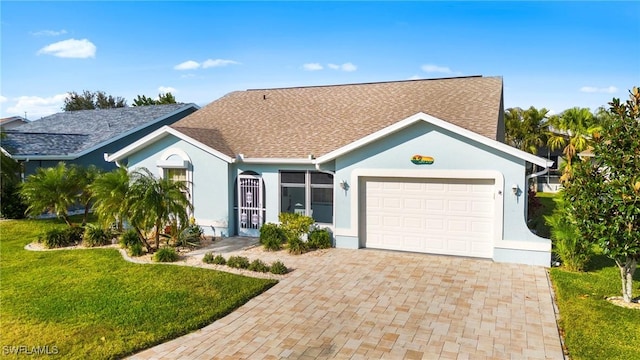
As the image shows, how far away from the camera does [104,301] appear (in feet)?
32.4

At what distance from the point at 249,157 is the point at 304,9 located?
6825mm

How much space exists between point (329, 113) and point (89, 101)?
6649 cm

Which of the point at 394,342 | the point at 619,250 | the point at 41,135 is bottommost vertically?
the point at 394,342

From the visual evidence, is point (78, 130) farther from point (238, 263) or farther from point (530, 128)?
point (530, 128)

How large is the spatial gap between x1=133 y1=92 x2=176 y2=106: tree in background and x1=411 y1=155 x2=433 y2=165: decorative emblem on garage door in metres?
49.6

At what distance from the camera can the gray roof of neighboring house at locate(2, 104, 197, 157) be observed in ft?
75.3

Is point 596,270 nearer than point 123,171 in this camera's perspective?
Yes

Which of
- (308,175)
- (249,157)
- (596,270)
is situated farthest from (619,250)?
(249,157)

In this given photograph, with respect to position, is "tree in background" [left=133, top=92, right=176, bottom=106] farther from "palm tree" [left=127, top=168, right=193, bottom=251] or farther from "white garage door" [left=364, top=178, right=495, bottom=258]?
"white garage door" [left=364, top=178, right=495, bottom=258]

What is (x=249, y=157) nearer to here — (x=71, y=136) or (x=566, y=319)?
(x=566, y=319)

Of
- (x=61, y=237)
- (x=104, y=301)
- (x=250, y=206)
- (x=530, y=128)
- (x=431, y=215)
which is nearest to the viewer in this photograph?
(x=104, y=301)

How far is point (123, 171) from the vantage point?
14625 mm

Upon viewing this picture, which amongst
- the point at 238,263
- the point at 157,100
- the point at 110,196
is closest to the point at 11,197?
the point at 110,196

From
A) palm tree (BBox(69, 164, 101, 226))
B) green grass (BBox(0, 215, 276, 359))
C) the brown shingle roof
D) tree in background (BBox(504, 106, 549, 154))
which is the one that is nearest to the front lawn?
the brown shingle roof
